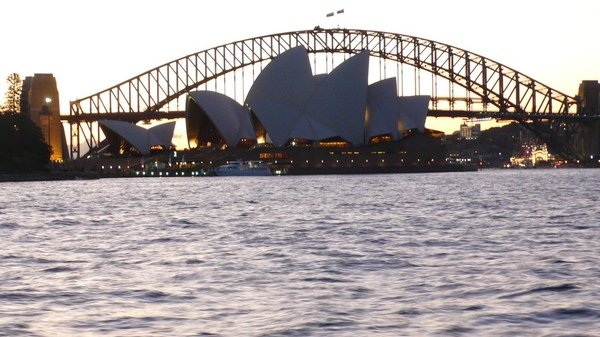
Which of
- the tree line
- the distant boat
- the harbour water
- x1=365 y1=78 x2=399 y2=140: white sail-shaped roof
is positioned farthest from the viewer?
the distant boat

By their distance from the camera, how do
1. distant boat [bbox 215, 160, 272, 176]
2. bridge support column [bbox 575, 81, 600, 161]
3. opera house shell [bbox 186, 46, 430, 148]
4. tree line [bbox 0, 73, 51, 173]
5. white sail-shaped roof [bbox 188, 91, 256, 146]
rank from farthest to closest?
bridge support column [bbox 575, 81, 600, 161], white sail-shaped roof [bbox 188, 91, 256, 146], distant boat [bbox 215, 160, 272, 176], opera house shell [bbox 186, 46, 430, 148], tree line [bbox 0, 73, 51, 173]

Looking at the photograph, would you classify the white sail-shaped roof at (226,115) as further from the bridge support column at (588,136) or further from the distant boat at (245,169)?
the bridge support column at (588,136)

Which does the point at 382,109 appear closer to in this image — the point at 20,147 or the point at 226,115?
the point at 226,115

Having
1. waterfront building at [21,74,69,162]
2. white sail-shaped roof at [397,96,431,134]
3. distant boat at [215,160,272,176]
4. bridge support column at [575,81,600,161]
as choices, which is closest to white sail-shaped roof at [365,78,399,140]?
white sail-shaped roof at [397,96,431,134]

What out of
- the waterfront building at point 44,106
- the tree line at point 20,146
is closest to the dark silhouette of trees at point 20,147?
the tree line at point 20,146

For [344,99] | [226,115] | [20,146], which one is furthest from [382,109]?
[20,146]

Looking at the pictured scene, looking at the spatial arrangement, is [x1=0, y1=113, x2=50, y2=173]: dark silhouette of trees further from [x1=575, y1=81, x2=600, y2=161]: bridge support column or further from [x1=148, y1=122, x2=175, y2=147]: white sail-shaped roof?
[x1=575, y1=81, x2=600, y2=161]: bridge support column
